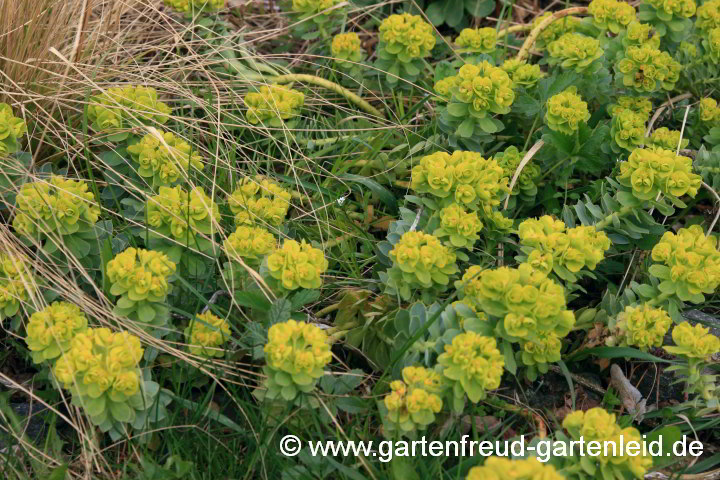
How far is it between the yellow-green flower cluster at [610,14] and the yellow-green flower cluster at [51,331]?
1.82 metres

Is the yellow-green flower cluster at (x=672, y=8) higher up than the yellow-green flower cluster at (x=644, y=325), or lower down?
higher up

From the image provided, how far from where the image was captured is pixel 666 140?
2.37 metres

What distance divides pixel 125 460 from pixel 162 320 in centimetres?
33

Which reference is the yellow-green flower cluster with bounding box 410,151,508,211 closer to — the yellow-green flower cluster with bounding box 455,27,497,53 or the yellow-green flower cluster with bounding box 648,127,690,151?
the yellow-green flower cluster with bounding box 648,127,690,151

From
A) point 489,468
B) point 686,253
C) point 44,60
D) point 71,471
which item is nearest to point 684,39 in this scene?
point 686,253

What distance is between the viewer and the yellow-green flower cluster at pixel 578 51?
2447 mm

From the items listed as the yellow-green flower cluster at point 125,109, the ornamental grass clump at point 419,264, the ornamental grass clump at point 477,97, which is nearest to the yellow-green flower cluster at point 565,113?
the ornamental grass clump at point 477,97

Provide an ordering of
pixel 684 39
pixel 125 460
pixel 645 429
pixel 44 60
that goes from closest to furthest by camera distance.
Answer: pixel 125 460, pixel 645 429, pixel 44 60, pixel 684 39

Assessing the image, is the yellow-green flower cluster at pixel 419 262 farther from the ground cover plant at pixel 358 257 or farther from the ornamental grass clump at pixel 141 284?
the ornamental grass clump at pixel 141 284

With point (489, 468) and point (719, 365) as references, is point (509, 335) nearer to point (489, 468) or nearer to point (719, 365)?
point (489, 468)

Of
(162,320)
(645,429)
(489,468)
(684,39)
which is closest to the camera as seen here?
(489,468)

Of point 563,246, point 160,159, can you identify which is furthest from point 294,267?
point 563,246

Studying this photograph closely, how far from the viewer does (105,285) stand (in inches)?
79.9

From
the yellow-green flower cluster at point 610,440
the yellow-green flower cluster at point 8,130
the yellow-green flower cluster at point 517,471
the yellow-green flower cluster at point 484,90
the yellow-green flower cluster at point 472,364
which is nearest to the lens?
the yellow-green flower cluster at point 517,471
